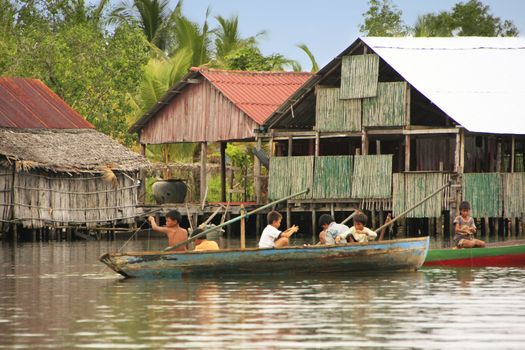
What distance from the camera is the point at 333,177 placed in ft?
108

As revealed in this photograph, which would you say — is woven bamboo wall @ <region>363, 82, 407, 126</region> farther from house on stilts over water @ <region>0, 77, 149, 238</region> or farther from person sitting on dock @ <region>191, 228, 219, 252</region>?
person sitting on dock @ <region>191, 228, 219, 252</region>

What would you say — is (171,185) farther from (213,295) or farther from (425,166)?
(213,295)

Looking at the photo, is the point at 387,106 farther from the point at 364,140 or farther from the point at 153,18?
the point at 153,18

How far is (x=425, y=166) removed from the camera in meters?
34.2

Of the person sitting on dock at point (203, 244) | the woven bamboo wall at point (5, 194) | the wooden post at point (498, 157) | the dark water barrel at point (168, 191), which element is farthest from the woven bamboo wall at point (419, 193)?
the person sitting on dock at point (203, 244)

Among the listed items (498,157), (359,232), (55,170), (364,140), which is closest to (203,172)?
(55,170)

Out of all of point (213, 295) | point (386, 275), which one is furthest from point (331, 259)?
point (213, 295)

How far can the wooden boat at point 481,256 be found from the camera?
21703 millimetres

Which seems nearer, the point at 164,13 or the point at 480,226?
the point at 480,226

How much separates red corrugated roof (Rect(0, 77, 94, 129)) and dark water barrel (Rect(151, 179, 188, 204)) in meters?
2.62

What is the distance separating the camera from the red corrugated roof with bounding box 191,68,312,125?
36.1 meters

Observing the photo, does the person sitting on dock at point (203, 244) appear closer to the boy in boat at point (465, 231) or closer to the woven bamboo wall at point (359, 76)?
the boy in boat at point (465, 231)

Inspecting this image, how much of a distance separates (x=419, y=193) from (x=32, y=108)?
11659 millimetres

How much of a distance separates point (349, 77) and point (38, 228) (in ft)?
30.1
